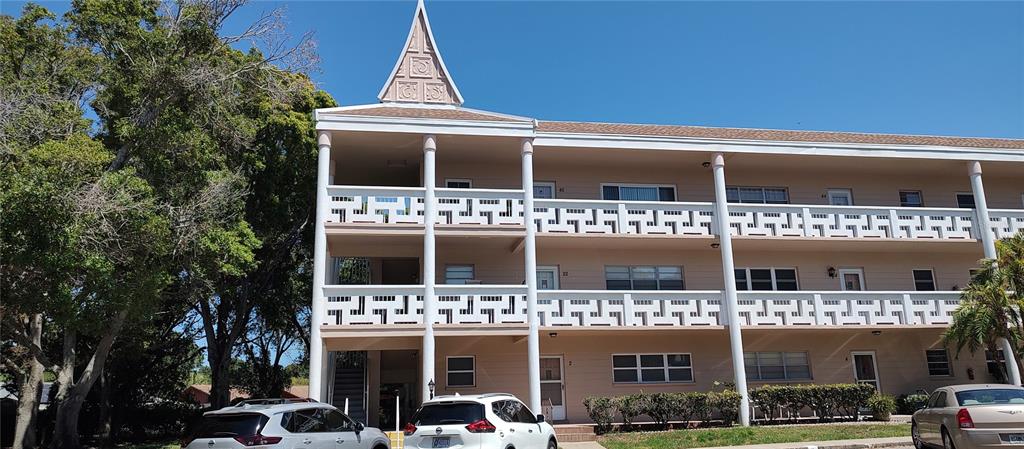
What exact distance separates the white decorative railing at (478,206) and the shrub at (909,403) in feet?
42.6

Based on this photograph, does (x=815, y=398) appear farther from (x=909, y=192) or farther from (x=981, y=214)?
(x=909, y=192)

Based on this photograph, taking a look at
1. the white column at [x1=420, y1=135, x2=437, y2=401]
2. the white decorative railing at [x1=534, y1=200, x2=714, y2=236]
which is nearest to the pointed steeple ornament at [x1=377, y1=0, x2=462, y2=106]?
the white column at [x1=420, y1=135, x2=437, y2=401]

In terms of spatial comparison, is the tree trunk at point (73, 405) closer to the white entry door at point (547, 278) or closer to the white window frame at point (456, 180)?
the white window frame at point (456, 180)

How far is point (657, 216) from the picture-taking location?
2141cm

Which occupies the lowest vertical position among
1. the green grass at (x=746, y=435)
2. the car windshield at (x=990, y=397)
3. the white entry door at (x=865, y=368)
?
the green grass at (x=746, y=435)

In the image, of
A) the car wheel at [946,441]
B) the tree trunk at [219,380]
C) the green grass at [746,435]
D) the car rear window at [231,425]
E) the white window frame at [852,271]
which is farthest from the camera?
the tree trunk at [219,380]

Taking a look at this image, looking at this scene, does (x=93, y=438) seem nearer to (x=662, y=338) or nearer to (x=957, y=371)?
(x=662, y=338)

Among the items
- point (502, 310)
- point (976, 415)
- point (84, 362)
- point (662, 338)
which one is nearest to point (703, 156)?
point (662, 338)

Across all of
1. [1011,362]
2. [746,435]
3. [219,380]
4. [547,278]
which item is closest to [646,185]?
[547,278]

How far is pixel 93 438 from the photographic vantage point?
919 inches

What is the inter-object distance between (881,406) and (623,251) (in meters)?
8.61

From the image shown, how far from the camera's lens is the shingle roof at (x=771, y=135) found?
71.7ft

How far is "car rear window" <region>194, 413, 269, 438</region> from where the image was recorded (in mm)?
10008

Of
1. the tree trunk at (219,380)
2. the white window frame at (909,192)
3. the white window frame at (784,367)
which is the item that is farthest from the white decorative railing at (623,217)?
the tree trunk at (219,380)
